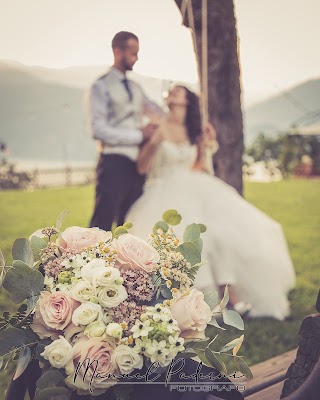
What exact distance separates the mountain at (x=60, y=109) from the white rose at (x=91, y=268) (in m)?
A: 1.89

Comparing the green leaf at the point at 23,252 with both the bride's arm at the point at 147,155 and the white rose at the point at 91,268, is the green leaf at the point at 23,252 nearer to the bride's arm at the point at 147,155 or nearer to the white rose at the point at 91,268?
the white rose at the point at 91,268

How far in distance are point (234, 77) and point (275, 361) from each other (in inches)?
109

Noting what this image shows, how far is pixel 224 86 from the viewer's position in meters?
4.33

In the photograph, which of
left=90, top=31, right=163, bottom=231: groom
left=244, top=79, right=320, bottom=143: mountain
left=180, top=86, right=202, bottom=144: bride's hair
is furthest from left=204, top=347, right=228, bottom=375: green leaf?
left=244, top=79, right=320, bottom=143: mountain

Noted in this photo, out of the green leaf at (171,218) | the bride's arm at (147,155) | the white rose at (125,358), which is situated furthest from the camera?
the bride's arm at (147,155)

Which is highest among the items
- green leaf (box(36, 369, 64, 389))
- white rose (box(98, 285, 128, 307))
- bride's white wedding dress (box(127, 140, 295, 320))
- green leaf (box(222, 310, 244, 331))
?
white rose (box(98, 285, 128, 307))

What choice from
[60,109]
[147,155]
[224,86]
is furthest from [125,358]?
[60,109]

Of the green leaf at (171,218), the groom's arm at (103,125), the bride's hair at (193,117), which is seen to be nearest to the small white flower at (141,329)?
the green leaf at (171,218)

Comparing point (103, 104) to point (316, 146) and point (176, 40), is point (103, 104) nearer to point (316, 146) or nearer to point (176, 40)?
point (176, 40)

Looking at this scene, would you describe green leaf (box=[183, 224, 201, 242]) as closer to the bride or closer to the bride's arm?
the bride

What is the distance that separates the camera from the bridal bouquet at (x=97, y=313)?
3.47ft

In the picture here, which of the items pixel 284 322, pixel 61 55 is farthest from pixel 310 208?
pixel 61 55

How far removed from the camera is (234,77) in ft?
14.1

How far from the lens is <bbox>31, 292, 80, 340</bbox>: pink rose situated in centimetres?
108
